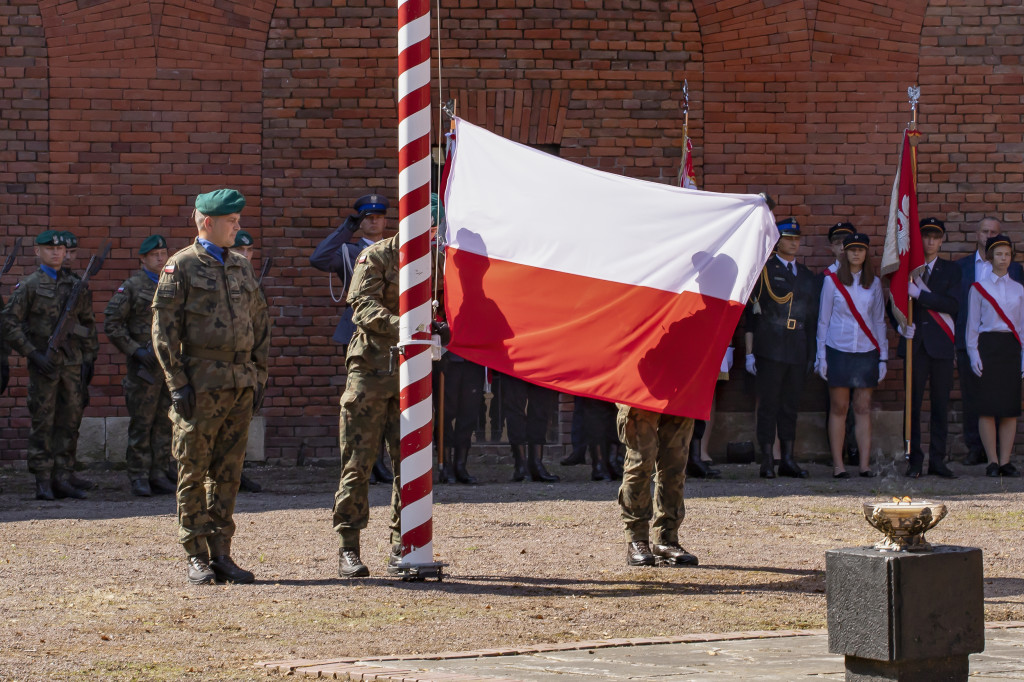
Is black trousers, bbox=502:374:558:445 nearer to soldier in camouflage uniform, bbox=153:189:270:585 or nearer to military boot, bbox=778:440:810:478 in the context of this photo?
military boot, bbox=778:440:810:478

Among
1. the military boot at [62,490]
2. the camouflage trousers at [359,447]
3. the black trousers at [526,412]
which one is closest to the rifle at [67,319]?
the military boot at [62,490]

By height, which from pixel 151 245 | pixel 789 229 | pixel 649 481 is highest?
pixel 789 229

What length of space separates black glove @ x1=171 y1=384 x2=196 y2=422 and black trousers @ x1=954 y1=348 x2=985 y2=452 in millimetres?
8111

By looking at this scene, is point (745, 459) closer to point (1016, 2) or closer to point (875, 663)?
point (1016, 2)

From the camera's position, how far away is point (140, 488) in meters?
11.4

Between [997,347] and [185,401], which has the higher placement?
[185,401]

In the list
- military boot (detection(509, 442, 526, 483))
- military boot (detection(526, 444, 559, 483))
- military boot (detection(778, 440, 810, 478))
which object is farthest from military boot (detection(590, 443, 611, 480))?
military boot (detection(778, 440, 810, 478))

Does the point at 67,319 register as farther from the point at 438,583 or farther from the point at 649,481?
the point at 649,481

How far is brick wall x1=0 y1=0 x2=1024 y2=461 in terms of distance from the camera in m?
13.4

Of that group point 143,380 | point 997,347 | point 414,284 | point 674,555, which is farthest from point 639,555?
point 997,347

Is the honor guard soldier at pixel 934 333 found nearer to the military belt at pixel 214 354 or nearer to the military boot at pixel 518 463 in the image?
the military boot at pixel 518 463

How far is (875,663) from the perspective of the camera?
423cm

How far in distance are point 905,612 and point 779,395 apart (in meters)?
8.73

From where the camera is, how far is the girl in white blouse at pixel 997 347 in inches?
503
